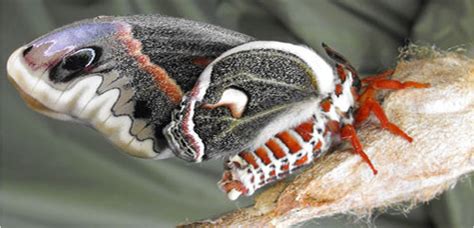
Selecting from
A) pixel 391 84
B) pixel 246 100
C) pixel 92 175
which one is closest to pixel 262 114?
pixel 246 100

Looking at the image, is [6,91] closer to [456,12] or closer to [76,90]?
[76,90]

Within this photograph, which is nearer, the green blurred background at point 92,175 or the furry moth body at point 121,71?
the furry moth body at point 121,71

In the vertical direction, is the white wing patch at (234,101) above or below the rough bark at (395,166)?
above

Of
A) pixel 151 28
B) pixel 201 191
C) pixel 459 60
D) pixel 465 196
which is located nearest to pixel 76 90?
pixel 151 28

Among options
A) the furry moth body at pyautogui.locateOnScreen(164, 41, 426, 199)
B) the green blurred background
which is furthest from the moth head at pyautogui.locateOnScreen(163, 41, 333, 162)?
the green blurred background

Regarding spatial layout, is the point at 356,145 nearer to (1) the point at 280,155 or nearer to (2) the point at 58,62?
(1) the point at 280,155

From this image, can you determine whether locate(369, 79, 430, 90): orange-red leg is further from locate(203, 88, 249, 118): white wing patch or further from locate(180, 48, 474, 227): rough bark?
locate(203, 88, 249, 118): white wing patch

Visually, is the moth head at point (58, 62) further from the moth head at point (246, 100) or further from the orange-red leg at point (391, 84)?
the orange-red leg at point (391, 84)

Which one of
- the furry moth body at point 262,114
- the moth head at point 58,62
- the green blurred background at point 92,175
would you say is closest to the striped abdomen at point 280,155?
the furry moth body at point 262,114
